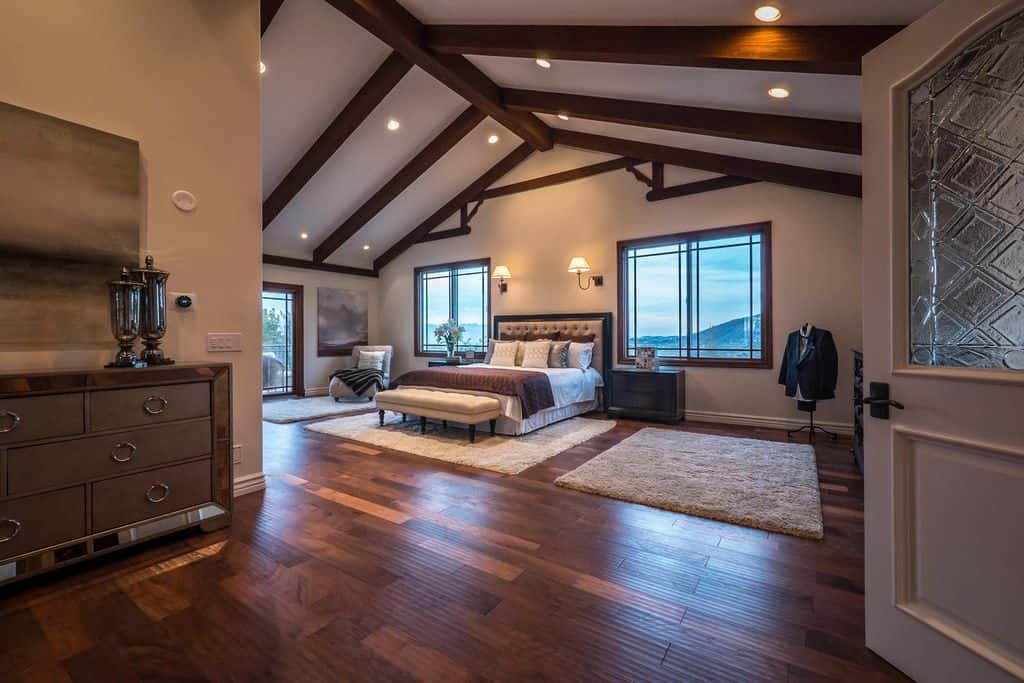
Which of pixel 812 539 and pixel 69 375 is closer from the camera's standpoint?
pixel 69 375

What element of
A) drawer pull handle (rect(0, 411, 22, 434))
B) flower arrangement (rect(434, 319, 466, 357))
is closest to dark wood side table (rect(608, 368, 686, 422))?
flower arrangement (rect(434, 319, 466, 357))

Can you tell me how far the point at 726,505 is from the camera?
2705mm

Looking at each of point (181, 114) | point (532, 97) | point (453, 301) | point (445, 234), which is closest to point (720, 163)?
point (532, 97)

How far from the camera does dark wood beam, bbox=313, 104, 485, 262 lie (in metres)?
5.91

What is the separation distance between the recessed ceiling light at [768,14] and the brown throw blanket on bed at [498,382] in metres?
3.35

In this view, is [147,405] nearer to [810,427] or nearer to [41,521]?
[41,521]

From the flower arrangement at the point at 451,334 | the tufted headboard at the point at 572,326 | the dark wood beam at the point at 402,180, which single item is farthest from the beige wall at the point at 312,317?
the tufted headboard at the point at 572,326

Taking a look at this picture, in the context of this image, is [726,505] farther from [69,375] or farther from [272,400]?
[272,400]

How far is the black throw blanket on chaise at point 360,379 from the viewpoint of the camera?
23.6 feet

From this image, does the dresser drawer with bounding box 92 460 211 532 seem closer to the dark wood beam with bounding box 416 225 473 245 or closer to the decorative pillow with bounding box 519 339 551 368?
the decorative pillow with bounding box 519 339 551 368

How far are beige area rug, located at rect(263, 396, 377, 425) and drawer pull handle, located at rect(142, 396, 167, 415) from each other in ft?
11.5

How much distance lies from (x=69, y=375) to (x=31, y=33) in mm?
1678

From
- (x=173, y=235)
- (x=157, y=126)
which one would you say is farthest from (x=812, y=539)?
(x=157, y=126)

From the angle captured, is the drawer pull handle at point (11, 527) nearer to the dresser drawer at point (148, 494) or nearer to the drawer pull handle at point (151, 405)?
the dresser drawer at point (148, 494)
